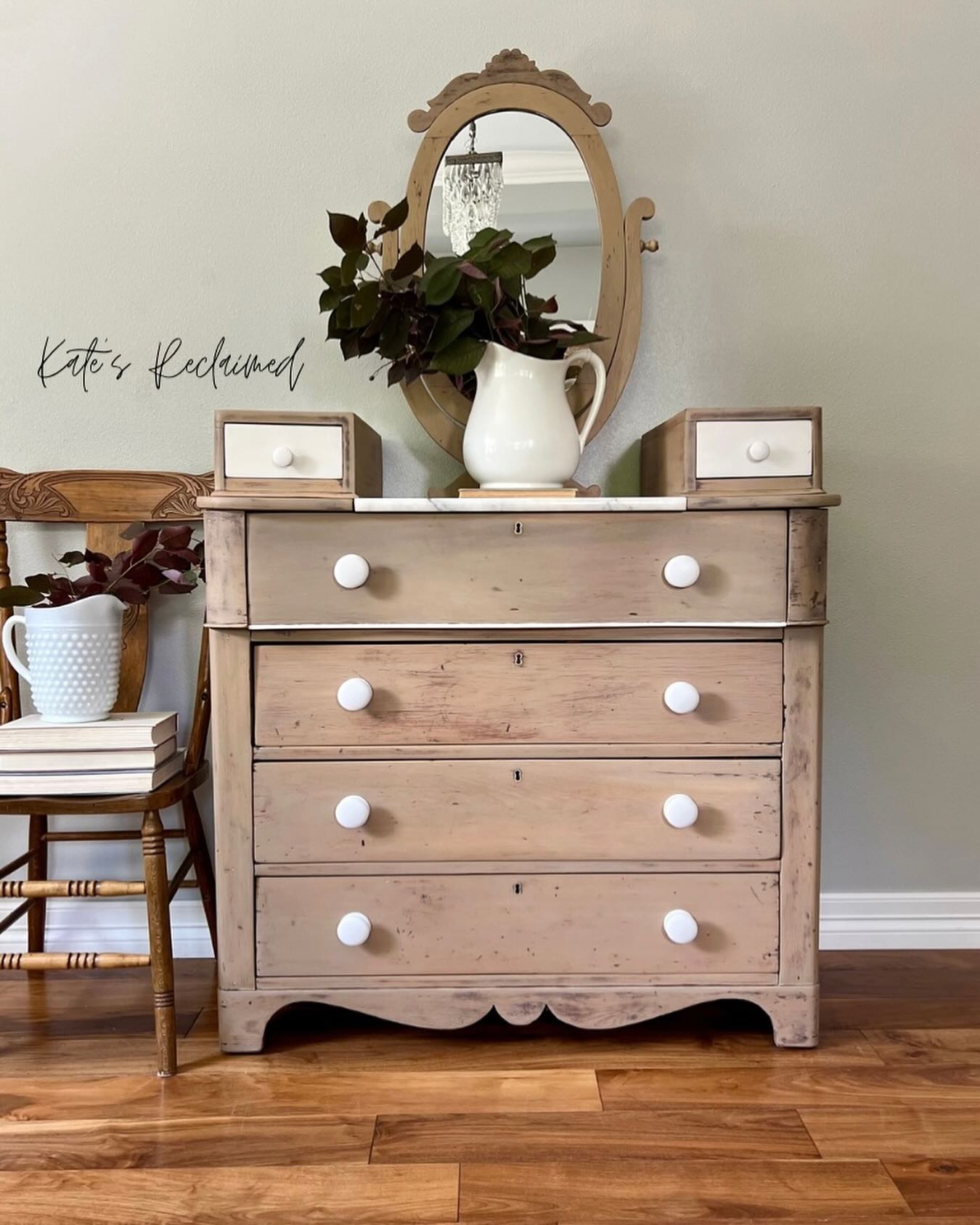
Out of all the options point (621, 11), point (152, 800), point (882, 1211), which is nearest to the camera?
point (882, 1211)

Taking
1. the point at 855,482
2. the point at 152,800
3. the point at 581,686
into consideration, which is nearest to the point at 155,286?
the point at 152,800

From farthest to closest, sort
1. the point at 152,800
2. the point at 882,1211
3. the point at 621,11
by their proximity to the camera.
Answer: the point at 621,11 < the point at 152,800 < the point at 882,1211

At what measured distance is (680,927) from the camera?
4.94 ft

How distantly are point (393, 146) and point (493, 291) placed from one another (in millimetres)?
560

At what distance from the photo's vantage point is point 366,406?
1.93 m

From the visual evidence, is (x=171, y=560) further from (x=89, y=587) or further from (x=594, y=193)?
(x=594, y=193)

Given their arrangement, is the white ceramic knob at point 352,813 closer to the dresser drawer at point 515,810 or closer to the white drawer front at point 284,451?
the dresser drawer at point 515,810

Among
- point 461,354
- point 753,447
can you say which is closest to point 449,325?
point 461,354

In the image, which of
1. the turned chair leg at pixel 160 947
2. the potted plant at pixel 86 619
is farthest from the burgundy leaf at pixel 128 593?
the turned chair leg at pixel 160 947

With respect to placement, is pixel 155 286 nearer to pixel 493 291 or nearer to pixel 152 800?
pixel 493 291

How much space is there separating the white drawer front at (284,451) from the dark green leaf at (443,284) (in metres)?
0.27

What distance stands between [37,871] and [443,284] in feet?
4.53

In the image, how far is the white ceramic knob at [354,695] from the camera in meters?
1.48

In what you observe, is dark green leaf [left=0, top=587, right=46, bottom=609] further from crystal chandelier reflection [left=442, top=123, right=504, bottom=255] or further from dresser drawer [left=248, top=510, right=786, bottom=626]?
→ crystal chandelier reflection [left=442, top=123, right=504, bottom=255]
